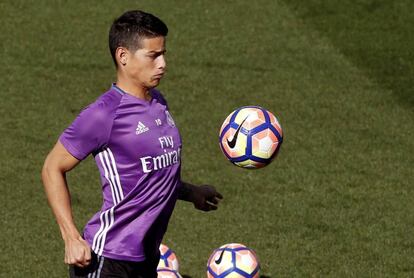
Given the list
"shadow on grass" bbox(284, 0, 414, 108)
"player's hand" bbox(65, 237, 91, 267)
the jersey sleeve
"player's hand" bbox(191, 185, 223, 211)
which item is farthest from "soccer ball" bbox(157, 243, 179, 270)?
"shadow on grass" bbox(284, 0, 414, 108)

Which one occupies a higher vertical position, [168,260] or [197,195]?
[197,195]

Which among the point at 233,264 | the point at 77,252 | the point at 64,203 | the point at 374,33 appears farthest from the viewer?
the point at 374,33

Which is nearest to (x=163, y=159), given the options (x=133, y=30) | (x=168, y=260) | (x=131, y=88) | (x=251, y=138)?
(x=131, y=88)

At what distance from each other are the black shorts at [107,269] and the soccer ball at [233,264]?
276 centimetres

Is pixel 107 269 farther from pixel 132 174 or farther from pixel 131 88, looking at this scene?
pixel 131 88

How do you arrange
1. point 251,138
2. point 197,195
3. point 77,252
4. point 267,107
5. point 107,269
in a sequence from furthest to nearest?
point 267,107, point 251,138, point 197,195, point 107,269, point 77,252

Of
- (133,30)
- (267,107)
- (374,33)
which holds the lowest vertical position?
(267,107)

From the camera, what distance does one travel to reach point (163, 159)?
793 centimetres

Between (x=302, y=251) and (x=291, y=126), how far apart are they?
4374mm

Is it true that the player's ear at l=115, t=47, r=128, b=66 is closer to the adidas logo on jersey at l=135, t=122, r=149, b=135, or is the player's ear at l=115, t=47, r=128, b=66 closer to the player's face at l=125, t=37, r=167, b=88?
the player's face at l=125, t=37, r=167, b=88

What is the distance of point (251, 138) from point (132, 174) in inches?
99.4

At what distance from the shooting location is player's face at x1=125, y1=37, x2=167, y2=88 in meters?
7.78

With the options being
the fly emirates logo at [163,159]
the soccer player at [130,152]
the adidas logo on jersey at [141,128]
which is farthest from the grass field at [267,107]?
the adidas logo on jersey at [141,128]

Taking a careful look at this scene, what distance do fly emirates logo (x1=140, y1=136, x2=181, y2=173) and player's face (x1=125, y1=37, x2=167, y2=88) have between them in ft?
1.51
